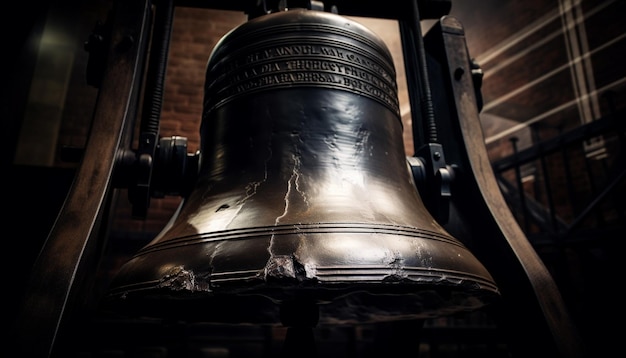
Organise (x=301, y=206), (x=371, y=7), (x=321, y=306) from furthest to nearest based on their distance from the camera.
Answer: (x=371, y=7)
(x=321, y=306)
(x=301, y=206)

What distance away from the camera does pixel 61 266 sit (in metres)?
0.65

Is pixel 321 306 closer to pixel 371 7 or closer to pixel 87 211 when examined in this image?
pixel 87 211

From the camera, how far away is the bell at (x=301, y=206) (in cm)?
58

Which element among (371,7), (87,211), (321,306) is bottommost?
(321,306)

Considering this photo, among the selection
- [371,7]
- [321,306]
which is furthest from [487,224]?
[371,7]

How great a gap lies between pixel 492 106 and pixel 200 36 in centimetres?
278

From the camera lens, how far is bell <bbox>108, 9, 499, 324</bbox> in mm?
575

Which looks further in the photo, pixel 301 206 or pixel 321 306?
pixel 321 306

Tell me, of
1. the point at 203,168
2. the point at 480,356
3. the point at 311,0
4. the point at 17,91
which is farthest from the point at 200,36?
the point at 480,356

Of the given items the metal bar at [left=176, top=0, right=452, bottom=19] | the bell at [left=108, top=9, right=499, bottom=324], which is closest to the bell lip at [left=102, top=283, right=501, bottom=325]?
the bell at [left=108, top=9, right=499, bottom=324]

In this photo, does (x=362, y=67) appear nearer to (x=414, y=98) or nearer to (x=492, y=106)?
(x=414, y=98)

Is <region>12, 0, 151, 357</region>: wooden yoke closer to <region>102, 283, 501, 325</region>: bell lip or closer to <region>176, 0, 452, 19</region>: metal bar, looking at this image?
<region>102, 283, 501, 325</region>: bell lip

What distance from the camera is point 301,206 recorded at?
687mm

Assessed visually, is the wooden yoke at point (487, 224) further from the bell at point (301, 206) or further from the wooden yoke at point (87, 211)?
the wooden yoke at point (87, 211)
